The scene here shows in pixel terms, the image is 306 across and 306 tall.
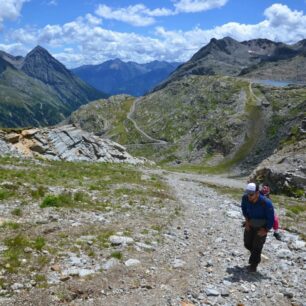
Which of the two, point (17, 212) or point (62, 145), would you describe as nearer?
point (17, 212)

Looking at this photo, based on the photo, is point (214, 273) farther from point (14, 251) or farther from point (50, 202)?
point (50, 202)

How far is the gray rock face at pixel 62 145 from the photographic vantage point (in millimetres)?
65000

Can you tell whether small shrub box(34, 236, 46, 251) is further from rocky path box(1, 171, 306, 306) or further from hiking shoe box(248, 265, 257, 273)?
hiking shoe box(248, 265, 257, 273)

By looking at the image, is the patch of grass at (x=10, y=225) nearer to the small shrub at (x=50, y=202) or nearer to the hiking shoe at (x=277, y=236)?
the small shrub at (x=50, y=202)

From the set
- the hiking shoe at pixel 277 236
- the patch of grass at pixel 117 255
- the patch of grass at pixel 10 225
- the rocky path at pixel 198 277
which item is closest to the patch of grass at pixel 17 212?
the patch of grass at pixel 10 225

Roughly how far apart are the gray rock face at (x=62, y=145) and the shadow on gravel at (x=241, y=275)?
49461 millimetres

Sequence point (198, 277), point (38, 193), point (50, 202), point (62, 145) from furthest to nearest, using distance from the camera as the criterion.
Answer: point (62, 145), point (38, 193), point (50, 202), point (198, 277)

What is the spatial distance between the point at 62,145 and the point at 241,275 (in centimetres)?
5760

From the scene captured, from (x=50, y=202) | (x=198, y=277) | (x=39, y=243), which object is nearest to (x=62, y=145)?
(x=50, y=202)

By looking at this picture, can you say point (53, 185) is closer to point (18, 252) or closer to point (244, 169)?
point (18, 252)

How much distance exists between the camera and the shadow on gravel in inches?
588

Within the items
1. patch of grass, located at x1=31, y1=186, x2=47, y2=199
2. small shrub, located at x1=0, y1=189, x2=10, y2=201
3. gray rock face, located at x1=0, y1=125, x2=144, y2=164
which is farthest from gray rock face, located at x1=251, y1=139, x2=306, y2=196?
small shrub, located at x1=0, y1=189, x2=10, y2=201

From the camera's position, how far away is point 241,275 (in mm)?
15336

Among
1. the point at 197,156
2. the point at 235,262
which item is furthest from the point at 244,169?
the point at 235,262
